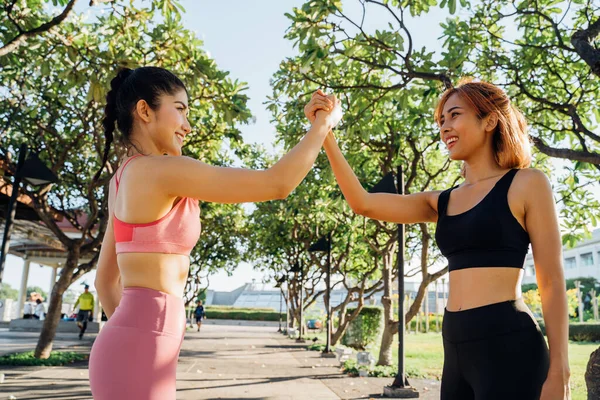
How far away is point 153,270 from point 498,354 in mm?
1212

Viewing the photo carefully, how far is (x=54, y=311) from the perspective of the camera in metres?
10.6

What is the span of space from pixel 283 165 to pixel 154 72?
2.14 feet

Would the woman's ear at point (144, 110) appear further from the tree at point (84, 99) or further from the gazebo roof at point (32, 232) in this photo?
the gazebo roof at point (32, 232)

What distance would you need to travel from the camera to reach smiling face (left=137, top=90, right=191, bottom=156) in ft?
6.10

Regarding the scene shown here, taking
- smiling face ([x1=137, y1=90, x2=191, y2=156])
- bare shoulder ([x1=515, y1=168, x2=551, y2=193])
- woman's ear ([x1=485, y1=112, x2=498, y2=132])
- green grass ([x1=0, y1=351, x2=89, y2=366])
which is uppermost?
woman's ear ([x1=485, y1=112, x2=498, y2=132])

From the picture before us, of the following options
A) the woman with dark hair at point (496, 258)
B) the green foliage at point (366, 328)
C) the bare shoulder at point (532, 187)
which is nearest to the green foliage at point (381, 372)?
the woman with dark hair at point (496, 258)

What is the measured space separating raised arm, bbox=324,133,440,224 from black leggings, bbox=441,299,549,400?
0.60m

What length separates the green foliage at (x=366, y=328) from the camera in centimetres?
1994

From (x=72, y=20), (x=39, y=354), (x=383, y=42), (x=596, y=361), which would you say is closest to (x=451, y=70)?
(x=383, y=42)

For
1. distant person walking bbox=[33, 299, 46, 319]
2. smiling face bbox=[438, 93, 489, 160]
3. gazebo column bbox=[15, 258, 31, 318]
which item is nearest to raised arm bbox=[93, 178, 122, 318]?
smiling face bbox=[438, 93, 489, 160]

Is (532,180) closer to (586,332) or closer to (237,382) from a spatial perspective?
(237,382)

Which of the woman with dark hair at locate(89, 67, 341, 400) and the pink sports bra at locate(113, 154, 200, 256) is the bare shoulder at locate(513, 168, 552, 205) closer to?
the woman with dark hair at locate(89, 67, 341, 400)

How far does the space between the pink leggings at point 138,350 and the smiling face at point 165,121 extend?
561 millimetres

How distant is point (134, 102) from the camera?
1.87m
